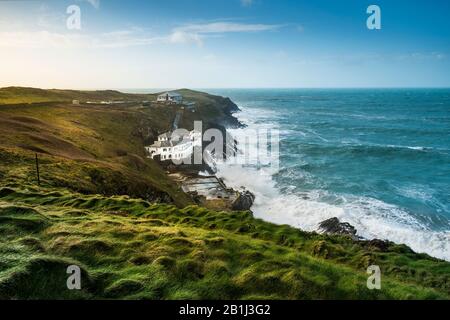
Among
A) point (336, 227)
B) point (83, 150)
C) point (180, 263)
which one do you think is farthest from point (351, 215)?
point (83, 150)

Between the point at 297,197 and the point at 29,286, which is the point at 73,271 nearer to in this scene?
the point at 29,286

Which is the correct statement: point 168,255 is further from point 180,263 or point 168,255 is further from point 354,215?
point 354,215

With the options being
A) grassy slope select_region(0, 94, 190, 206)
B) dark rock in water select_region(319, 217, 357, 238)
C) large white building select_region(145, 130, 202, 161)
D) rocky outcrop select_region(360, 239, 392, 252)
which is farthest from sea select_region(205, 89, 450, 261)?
grassy slope select_region(0, 94, 190, 206)

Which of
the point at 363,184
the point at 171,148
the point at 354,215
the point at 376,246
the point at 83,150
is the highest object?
the point at 83,150

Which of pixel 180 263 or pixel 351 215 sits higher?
pixel 180 263

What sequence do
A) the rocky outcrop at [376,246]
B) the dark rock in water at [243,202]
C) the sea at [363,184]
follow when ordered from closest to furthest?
the rocky outcrop at [376,246]
the sea at [363,184]
the dark rock in water at [243,202]

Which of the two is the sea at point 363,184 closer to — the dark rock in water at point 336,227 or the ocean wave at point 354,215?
the ocean wave at point 354,215

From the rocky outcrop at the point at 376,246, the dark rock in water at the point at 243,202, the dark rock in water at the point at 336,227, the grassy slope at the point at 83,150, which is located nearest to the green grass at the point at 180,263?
the rocky outcrop at the point at 376,246
